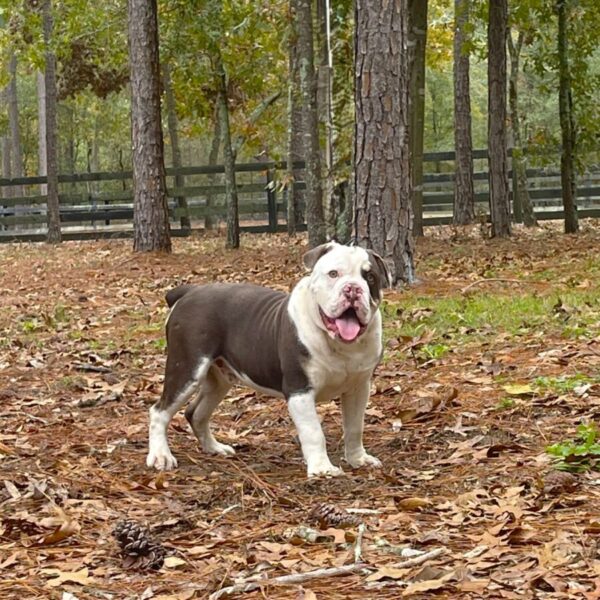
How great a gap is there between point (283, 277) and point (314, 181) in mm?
2913

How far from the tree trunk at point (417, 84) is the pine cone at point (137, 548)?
13.9 meters

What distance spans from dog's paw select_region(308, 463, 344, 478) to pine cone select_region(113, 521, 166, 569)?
131 centimetres

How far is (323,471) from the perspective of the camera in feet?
18.6

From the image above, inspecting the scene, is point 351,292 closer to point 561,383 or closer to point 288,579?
point 288,579

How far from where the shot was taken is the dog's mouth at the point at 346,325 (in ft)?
18.2

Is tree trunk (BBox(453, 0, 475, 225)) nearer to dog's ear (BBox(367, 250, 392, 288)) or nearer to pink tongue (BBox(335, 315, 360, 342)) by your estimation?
dog's ear (BBox(367, 250, 392, 288))

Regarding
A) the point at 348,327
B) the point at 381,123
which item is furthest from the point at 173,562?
the point at 381,123

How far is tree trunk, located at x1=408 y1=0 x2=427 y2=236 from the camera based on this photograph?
1827 centimetres

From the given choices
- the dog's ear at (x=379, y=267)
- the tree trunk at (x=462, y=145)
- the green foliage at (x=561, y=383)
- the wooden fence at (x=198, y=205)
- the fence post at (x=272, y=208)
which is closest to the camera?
the dog's ear at (x=379, y=267)

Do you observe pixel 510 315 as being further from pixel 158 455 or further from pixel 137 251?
pixel 137 251

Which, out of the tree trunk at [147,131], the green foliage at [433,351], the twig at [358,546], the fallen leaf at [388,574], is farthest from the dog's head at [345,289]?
the tree trunk at [147,131]

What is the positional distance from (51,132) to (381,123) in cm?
1595

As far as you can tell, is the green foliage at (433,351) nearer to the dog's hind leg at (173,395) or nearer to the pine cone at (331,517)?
the dog's hind leg at (173,395)

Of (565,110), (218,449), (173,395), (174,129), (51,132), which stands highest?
(174,129)
